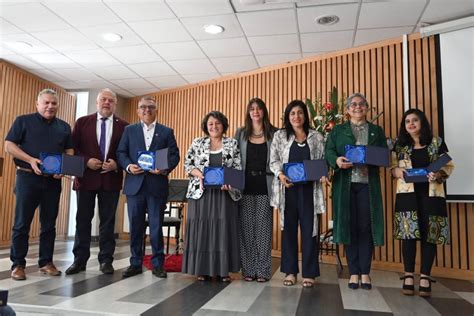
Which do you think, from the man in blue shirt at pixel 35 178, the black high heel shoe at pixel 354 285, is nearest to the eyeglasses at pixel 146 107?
the man in blue shirt at pixel 35 178

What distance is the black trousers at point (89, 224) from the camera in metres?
3.47

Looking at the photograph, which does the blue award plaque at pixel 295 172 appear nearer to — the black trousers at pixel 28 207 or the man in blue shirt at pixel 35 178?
the man in blue shirt at pixel 35 178

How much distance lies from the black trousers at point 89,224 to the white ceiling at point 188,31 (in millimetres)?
2138

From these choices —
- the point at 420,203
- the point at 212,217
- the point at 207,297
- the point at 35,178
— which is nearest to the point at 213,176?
the point at 212,217

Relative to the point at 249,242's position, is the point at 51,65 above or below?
above

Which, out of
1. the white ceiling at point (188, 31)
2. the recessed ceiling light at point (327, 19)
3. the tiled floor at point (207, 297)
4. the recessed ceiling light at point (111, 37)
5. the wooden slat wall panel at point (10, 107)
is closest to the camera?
the tiled floor at point (207, 297)

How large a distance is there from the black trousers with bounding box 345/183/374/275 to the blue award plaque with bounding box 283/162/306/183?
1.55 ft

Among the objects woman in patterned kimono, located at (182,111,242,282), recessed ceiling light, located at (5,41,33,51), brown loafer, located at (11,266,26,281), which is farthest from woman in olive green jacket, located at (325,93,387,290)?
recessed ceiling light, located at (5,41,33,51)

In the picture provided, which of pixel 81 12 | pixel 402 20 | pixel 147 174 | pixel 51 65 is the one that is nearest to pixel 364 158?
pixel 147 174

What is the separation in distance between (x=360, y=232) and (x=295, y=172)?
74cm

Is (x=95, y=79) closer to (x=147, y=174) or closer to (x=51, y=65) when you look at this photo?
(x=51, y=65)

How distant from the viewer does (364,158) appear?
292 centimetres

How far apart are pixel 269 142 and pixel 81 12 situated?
9.15 feet

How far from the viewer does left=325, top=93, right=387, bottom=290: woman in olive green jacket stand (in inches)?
119
